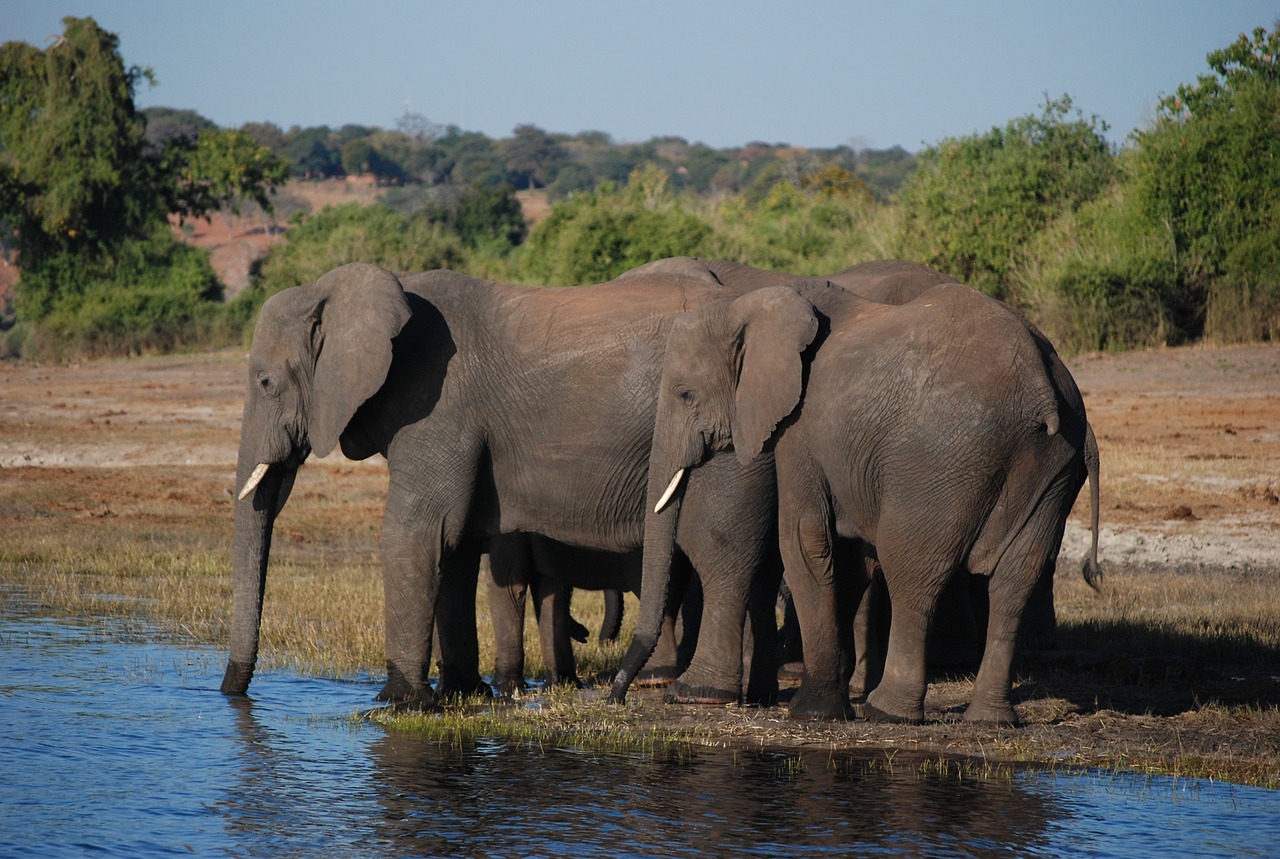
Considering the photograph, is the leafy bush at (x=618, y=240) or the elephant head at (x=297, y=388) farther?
the leafy bush at (x=618, y=240)

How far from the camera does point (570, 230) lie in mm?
34125

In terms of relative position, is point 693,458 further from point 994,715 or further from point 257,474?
point 257,474

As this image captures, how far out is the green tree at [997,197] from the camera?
1170 inches

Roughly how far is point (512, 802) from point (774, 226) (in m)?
36.5

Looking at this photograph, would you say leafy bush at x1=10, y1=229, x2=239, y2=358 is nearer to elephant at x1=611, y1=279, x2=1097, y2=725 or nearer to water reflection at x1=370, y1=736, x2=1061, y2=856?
elephant at x1=611, y1=279, x2=1097, y2=725

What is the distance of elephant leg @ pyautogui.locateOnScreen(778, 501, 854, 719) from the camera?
8180 mm

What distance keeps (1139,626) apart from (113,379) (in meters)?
22.8

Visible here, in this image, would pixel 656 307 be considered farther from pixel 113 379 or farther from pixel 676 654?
pixel 113 379

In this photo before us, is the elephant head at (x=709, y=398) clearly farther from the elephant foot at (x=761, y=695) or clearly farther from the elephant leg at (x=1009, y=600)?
the elephant leg at (x=1009, y=600)

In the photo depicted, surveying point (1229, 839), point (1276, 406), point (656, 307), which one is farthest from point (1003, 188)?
point (1229, 839)

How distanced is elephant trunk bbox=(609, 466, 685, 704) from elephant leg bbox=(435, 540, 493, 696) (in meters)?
1.16

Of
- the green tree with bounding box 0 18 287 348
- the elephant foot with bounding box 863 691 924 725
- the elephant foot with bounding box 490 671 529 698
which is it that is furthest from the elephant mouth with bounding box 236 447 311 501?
the green tree with bounding box 0 18 287 348

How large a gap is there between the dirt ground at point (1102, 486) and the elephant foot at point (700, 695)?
105mm

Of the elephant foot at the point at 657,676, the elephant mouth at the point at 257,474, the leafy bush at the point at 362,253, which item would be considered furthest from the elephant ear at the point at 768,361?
the leafy bush at the point at 362,253
